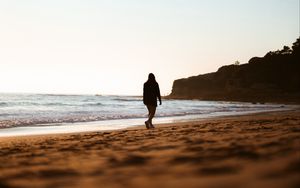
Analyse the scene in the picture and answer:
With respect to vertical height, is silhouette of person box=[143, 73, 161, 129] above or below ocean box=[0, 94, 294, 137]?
above

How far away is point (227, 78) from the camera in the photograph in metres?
94.6

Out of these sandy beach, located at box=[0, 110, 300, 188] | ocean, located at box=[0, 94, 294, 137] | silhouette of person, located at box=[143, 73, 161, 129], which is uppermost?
silhouette of person, located at box=[143, 73, 161, 129]

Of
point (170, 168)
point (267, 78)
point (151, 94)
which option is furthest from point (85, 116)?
point (267, 78)

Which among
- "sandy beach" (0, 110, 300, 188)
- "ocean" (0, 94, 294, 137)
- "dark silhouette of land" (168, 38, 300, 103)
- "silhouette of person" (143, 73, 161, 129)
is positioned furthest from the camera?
"dark silhouette of land" (168, 38, 300, 103)

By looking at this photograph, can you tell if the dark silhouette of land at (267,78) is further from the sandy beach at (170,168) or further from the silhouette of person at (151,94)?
the sandy beach at (170,168)

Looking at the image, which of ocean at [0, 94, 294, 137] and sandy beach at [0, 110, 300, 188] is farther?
ocean at [0, 94, 294, 137]

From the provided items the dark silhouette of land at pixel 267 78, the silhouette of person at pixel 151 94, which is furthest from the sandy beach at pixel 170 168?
the dark silhouette of land at pixel 267 78

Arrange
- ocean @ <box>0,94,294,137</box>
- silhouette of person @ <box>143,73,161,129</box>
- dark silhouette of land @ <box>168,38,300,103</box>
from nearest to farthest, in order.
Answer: silhouette of person @ <box>143,73,161,129</box> → ocean @ <box>0,94,294,137</box> → dark silhouette of land @ <box>168,38,300,103</box>

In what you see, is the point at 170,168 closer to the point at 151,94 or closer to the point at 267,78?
the point at 151,94

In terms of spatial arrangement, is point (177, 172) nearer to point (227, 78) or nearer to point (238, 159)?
point (238, 159)

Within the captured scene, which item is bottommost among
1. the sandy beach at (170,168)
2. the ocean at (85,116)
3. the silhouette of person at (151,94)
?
the ocean at (85,116)

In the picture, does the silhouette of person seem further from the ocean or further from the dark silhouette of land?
the dark silhouette of land

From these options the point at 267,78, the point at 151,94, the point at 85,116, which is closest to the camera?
the point at 151,94

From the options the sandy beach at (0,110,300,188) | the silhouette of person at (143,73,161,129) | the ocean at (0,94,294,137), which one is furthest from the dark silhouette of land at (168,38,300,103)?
the sandy beach at (0,110,300,188)
